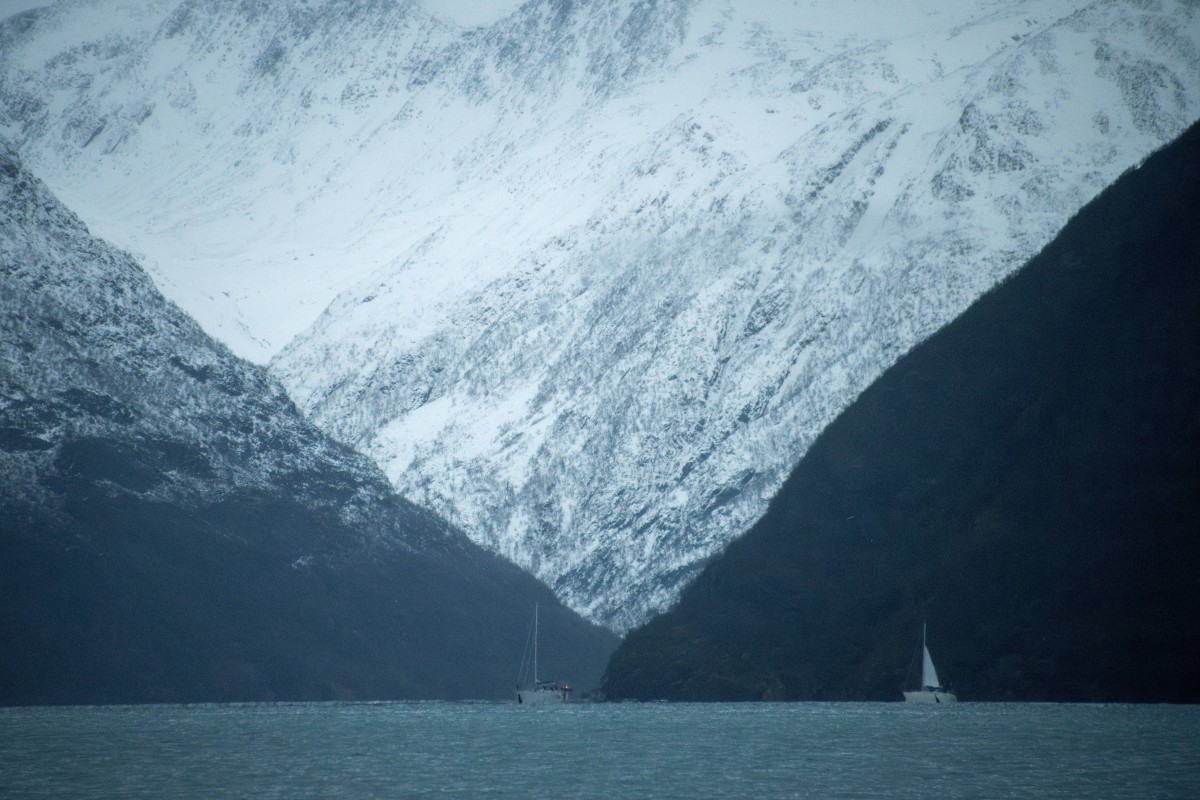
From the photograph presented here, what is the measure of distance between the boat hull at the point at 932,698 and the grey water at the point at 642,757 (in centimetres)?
1063

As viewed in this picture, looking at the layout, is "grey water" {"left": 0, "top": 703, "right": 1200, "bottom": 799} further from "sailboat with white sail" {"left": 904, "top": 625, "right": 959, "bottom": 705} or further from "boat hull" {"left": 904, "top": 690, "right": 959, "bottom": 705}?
"sailboat with white sail" {"left": 904, "top": 625, "right": 959, "bottom": 705}

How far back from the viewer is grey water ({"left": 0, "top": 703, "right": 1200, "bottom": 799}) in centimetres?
8306

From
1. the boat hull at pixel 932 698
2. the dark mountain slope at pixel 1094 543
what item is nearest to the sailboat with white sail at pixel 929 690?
the boat hull at pixel 932 698

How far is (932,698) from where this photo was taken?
172 m

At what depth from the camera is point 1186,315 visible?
182 metres

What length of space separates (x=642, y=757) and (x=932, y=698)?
7458cm

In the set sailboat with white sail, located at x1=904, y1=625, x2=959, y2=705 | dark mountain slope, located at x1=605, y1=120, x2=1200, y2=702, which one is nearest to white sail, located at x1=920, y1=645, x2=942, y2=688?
sailboat with white sail, located at x1=904, y1=625, x2=959, y2=705

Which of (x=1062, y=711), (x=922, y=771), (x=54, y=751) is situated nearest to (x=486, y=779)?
(x=922, y=771)

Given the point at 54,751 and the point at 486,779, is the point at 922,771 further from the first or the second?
the point at 54,751

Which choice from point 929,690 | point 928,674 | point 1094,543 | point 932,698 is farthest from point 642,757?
point 1094,543

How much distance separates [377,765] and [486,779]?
11337 millimetres

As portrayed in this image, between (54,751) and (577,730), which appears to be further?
(577,730)

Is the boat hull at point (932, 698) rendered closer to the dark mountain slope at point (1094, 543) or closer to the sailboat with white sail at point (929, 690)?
the sailboat with white sail at point (929, 690)

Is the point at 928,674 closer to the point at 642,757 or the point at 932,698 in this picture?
the point at 932,698
